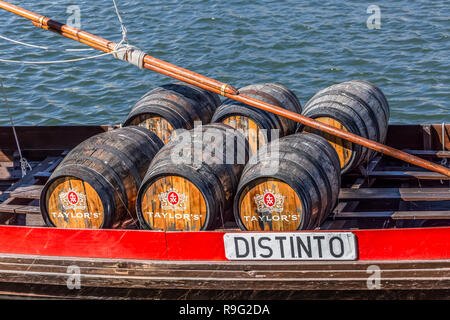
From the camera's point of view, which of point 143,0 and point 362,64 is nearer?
point 362,64

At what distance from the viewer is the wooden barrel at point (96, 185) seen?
9.61 meters

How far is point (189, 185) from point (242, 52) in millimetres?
12806

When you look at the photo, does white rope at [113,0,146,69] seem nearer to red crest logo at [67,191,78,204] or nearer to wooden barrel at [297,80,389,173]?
red crest logo at [67,191,78,204]

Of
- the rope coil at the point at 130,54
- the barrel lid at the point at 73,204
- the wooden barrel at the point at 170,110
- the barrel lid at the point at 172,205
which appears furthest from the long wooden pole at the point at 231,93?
the barrel lid at the point at 73,204

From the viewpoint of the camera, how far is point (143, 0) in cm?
2572

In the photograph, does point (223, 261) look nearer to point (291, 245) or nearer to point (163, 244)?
point (163, 244)

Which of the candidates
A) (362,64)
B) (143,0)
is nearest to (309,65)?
(362,64)

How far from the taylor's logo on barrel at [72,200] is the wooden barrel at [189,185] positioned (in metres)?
0.75

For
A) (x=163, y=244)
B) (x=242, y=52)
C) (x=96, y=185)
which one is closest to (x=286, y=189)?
(x=163, y=244)

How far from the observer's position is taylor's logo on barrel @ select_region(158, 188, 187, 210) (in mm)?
9367

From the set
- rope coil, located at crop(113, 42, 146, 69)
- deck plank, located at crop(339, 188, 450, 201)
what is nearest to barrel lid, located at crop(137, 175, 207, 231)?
rope coil, located at crop(113, 42, 146, 69)
